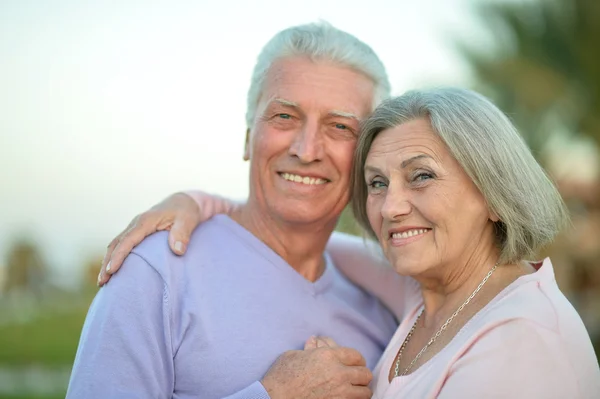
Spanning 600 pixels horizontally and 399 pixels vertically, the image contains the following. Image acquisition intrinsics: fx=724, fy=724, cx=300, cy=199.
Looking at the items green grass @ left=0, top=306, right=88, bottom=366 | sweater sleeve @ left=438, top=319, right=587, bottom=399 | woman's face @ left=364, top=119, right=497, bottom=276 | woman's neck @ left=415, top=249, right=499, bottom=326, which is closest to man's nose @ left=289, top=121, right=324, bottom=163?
woman's face @ left=364, top=119, right=497, bottom=276

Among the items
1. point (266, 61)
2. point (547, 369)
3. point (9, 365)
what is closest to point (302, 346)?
point (547, 369)

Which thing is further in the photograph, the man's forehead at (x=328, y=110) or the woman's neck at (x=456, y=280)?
the man's forehead at (x=328, y=110)

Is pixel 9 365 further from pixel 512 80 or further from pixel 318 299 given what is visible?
pixel 318 299

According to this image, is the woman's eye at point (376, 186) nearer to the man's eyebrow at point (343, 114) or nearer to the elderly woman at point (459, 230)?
the elderly woman at point (459, 230)

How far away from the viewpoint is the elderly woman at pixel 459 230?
2354mm

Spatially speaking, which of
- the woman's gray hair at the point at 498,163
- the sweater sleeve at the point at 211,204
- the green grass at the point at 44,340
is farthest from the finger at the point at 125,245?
the green grass at the point at 44,340

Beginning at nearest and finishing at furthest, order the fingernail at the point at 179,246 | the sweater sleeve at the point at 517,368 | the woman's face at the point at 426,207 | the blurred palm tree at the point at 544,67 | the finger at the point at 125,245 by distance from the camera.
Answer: the sweater sleeve at the point at 517,368
the woman's face at the point at 426,207
the finger at the point at 125,245
the fingernail at the point at 179,246
the blurred palm tree at the point at 544,67

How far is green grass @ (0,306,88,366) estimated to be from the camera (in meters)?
13.4

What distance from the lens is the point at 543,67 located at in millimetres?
10406

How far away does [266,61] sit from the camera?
3.27 meters

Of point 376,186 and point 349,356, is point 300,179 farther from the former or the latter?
point 349,356

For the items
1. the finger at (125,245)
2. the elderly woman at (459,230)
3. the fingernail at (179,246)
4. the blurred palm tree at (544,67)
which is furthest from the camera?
the blurred palm tree at (544,67)

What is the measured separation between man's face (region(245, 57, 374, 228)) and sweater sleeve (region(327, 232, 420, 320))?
0.43m

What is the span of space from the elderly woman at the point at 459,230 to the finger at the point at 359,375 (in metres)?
0.06
